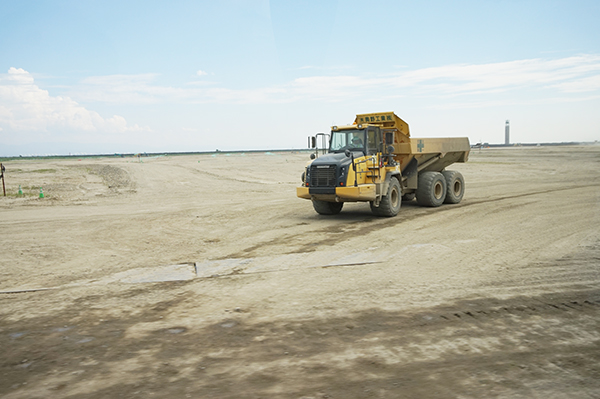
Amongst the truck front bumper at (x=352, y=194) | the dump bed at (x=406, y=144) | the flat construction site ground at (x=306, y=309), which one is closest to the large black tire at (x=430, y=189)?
the dump bed at (x=406, y=144)

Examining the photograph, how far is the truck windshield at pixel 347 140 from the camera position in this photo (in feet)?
44.5

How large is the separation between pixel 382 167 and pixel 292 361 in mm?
9748

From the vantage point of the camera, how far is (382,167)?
1359 centimetres

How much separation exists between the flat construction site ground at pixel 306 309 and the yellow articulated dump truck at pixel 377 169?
1054 mm

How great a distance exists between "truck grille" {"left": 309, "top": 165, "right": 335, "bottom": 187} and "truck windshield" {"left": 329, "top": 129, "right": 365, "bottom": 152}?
107 cm

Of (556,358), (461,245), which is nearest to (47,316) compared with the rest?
(556,358)

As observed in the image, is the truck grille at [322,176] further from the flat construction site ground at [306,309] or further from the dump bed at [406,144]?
the dump bed at [406,144]

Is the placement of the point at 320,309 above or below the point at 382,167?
below

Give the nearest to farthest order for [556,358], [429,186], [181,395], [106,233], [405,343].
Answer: [181,395] < [556,358] < [405,343] < [106,233] < [429,186]

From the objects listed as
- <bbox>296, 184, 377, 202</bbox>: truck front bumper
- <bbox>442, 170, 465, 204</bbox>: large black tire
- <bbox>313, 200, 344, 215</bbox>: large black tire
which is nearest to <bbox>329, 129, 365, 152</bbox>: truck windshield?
<bbox>296, 184, 377, 202</bbox>: truck front bumper

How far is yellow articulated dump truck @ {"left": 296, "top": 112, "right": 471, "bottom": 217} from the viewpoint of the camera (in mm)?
12914

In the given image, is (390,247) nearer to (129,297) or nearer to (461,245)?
(461,245)

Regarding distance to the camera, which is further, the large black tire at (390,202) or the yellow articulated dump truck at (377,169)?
the large black tire at (390,202)

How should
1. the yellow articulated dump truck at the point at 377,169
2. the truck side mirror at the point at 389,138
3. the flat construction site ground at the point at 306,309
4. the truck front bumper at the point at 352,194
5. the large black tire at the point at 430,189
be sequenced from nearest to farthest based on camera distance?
the flat construction site ground at the point at 306,309 < the truck front bumper at the point at 352,194 < the yellow articulated dump truck at the point at 377,169 < the truck side mirror at the point at 389,138 < the large black tire at the point at 430,189
